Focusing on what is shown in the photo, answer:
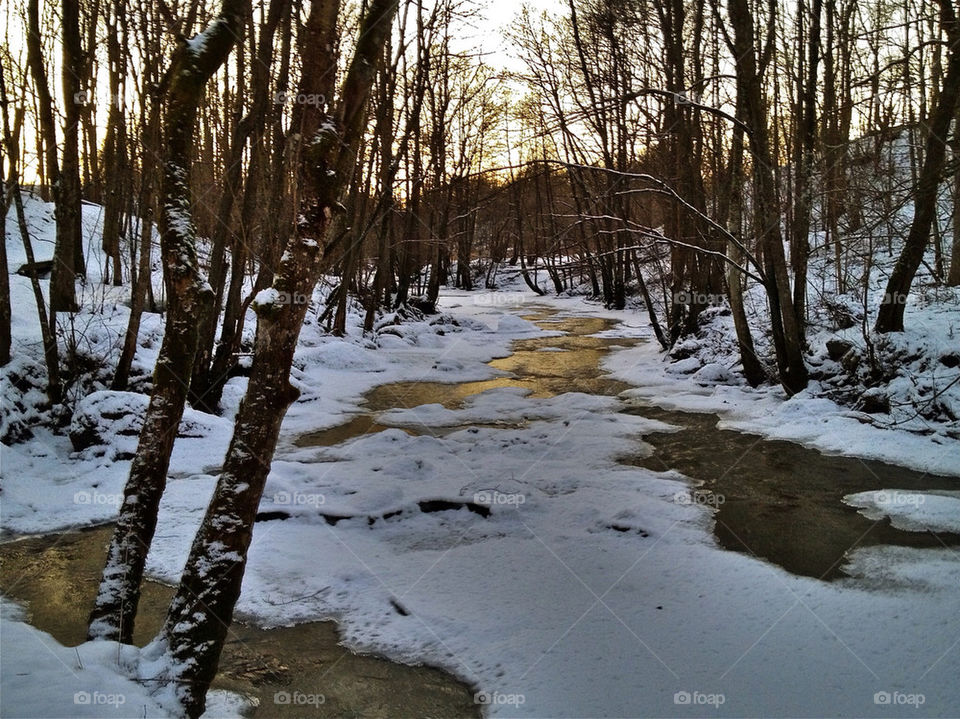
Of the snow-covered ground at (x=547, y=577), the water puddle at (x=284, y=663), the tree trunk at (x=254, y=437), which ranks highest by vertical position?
the tree trunk at (x=254, y=437)

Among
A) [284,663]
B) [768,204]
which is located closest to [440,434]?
[284,663]

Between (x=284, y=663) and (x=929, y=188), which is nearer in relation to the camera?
(x=284, y=663)

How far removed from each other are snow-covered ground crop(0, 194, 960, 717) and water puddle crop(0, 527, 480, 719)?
149 millimetres

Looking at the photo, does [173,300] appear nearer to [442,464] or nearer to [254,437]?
[254,437]

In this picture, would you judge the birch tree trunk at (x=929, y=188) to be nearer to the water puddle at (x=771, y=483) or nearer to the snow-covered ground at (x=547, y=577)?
the snow-covered ground at (x=547, y=577)

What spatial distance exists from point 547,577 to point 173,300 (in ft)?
10.0

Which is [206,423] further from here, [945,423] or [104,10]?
[945,423]

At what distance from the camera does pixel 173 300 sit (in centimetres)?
354

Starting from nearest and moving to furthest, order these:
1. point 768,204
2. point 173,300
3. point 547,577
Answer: point 173,300
point 547,577
point 768,204

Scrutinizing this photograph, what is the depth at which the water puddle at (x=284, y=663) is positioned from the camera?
3.40 metres

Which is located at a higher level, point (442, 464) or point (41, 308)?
point (41, 308)

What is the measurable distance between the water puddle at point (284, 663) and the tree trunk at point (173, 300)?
728mm

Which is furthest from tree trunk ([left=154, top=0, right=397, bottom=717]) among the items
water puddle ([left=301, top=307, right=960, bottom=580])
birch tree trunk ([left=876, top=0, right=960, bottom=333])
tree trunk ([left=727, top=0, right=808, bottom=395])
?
tree trunk ([left=727, top=0, right=808, bottom=395])

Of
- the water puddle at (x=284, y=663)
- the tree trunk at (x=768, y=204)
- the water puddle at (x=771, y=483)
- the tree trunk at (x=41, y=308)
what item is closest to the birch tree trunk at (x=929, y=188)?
the tree trunk at (x=768, y=204)
